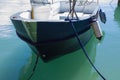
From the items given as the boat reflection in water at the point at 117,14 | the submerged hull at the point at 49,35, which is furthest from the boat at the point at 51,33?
the boat reflection in water at the point at 117,14

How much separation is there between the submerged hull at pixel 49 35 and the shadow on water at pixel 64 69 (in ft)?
1.12

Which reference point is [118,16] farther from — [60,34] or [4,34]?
[60,34]

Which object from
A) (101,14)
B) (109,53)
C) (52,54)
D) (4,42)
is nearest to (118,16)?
(101,14)

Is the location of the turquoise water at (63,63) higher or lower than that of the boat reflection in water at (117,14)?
higher

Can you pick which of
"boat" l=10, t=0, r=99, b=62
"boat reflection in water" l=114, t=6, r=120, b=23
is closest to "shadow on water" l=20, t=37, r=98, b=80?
"boat" l=10, t=0, r=99, b=62

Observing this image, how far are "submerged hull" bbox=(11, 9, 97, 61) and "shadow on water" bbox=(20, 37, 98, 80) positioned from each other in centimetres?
34

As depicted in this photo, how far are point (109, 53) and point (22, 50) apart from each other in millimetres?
2395

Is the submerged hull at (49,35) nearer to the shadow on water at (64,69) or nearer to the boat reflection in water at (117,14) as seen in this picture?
the shadow on water at (64,69)

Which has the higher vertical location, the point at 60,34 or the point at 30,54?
the point at 60,34

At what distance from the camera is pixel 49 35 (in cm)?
496

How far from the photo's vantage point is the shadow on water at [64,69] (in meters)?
5.27

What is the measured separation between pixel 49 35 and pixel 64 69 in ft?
3.44

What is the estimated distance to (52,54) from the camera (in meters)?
5.35

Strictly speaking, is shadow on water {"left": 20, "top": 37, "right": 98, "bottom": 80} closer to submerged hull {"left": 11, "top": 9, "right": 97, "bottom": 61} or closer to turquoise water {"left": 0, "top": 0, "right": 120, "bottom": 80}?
turquoise water {"left": 0, "top": 0, "right": 120, "bottom": 80}
